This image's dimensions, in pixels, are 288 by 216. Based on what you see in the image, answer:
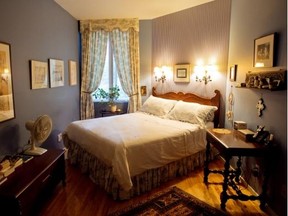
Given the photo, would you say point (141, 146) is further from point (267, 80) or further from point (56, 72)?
point (56, 72)

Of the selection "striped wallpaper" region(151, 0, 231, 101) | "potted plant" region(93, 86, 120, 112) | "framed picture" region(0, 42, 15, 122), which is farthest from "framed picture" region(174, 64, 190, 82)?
"framed picture" region(0, 42, 15, 122)

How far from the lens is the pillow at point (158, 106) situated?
3.82 meters

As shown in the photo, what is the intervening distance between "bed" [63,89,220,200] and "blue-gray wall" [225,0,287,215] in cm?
67

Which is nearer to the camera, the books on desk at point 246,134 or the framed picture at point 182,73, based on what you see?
the books on desk at point 246,134

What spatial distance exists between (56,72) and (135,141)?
1984 millimetres

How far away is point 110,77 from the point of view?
484cm

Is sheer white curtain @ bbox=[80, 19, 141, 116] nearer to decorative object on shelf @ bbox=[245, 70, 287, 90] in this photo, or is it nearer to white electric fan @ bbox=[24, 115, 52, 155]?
white electric fan @ bbox=[24, 115, 52, 155]

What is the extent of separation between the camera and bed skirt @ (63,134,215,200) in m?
2.41

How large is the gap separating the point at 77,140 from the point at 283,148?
2534 millimetres

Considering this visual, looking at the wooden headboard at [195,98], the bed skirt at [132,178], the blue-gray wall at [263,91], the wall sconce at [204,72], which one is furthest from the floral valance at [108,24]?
the bed skirt at [132,178]

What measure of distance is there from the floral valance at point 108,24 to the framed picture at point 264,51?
2722mm

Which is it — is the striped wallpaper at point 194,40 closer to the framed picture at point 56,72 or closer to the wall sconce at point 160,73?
the wall sconce at point 160,73

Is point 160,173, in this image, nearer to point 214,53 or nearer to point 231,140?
point 231,140

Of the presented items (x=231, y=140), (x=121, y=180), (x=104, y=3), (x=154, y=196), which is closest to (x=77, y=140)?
(x=121, y=180)
